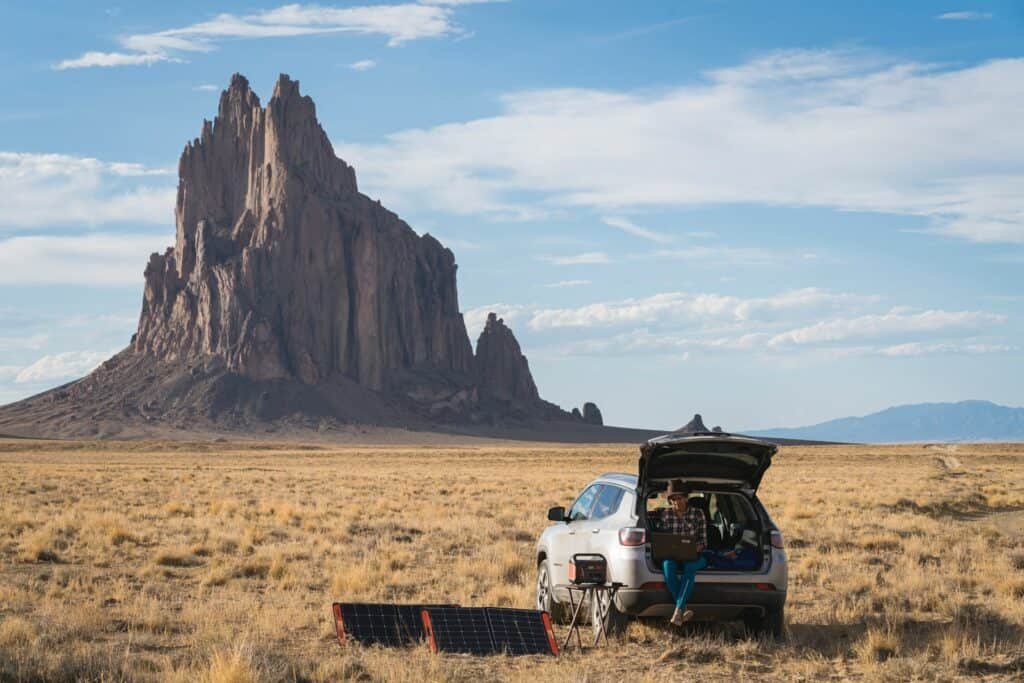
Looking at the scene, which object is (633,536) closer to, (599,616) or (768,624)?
(599,616)

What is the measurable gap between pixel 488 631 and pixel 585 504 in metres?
2.40

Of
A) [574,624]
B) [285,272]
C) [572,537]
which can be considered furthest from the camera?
[285,272]

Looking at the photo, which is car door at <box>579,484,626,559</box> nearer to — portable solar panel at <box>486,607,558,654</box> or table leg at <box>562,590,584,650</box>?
table leg at <box>562,590,584,650</box>

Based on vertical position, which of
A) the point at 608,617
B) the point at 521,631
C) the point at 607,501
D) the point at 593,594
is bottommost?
the point at 521,631

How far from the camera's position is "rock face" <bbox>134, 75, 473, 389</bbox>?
176 metres

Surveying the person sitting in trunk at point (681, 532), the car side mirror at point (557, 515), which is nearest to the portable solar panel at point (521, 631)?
the person sitting in trunk at point (681, 532)

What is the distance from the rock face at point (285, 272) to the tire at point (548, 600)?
527 feet

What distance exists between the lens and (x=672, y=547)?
35.8 feet

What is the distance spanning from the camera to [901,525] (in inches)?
933

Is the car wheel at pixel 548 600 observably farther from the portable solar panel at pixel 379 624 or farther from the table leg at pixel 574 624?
the portable solar panel at pixel 379 624

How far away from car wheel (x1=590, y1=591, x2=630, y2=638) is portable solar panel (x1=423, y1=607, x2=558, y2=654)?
1.94 ft

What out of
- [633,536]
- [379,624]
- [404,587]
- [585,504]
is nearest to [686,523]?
[633,536]

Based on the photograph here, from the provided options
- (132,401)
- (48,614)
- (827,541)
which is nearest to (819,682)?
(48,614)

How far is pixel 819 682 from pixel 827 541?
11479mm
